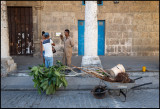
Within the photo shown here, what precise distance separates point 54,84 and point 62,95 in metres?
0.59

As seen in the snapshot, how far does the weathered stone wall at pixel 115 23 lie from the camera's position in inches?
455

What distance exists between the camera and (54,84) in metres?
5.23

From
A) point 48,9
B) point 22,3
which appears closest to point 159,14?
point 48,9

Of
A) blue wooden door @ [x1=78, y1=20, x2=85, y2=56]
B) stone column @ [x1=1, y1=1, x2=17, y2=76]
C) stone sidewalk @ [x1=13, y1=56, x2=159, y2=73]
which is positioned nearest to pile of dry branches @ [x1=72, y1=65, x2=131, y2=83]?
stone sidewalk @ [x1=13, y1=56, x2=159, y2=73]

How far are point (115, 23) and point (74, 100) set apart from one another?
785 cm

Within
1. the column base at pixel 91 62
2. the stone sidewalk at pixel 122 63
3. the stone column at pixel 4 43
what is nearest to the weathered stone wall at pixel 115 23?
the stone sidewalk at pixel 122 63

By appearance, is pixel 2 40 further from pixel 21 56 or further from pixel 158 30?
pixel 158 30

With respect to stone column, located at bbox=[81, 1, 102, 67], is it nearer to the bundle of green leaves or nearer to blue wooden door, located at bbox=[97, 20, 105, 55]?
the bundle of green leaves

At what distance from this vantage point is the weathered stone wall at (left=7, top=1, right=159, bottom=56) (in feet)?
37.9

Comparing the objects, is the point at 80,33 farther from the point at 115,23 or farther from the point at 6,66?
the point at 6,66

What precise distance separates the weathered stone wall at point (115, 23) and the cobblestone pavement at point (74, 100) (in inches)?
244

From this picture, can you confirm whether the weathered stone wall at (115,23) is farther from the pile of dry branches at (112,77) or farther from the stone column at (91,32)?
the pile of dry branches at (112,77)

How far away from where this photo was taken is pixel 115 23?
1191cm

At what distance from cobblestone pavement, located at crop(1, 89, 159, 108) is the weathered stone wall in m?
6.21
